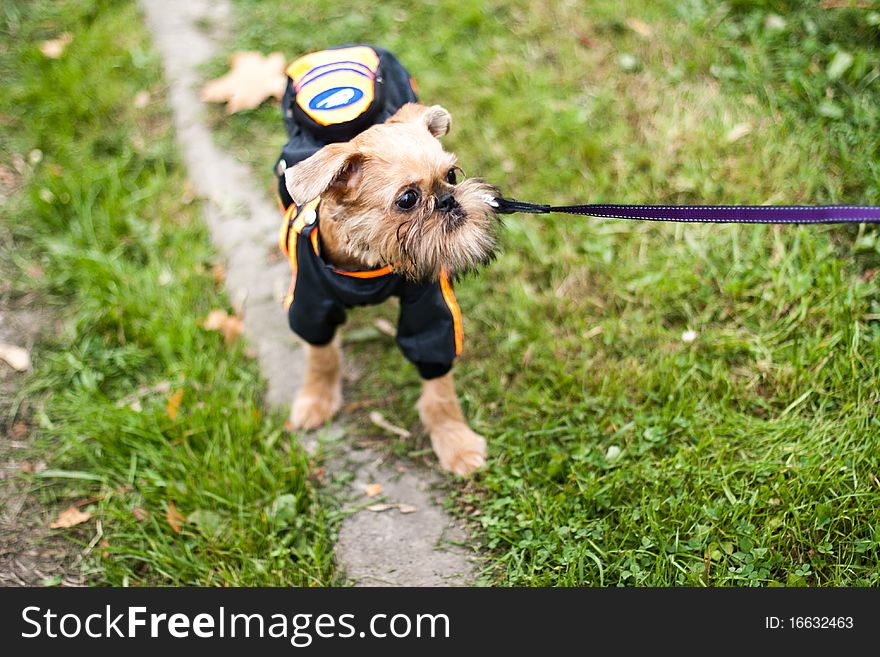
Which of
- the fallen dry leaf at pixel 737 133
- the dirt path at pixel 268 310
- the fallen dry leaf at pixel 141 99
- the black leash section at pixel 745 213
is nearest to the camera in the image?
the black leash section at pixel 745 213

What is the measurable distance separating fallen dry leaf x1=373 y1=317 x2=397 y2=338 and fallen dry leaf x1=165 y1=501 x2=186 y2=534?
148 centimetres

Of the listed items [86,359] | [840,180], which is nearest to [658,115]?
[840,180]

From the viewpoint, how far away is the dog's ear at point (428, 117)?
2.93 m

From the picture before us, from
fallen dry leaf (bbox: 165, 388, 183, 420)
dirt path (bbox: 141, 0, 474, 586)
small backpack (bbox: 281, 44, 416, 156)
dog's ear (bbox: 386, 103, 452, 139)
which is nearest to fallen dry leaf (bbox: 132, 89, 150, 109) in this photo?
dirt path (bbox: 141, 0, 474, 586)

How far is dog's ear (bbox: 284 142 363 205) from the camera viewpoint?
103 inches

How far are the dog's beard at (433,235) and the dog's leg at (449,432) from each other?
84cm

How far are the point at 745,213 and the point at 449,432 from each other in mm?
1726

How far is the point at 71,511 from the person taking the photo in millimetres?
3516

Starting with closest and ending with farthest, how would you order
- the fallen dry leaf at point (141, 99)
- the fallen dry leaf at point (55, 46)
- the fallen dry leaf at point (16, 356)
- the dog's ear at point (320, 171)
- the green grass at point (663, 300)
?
the dog's ear at point (320, 171)
the green grass at point (663, 300)
the fallen dry leaf at point (16, 356)
the fallen dry leaf at point (141, 99)
the fallen dry leaf at point (55, 46)

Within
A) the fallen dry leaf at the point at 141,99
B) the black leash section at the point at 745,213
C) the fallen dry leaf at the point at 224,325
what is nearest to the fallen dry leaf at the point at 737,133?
the black leash section at the point at 745,213

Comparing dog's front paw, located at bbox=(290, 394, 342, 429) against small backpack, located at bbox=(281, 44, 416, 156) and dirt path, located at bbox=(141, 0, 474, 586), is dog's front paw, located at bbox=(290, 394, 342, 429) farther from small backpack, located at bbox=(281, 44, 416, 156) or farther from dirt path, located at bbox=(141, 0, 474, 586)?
small backpack, located at bbox=(281, 44, 416, 156)

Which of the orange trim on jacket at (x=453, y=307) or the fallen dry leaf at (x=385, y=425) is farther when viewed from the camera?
the fallen dry leaf at (x=385, y=425)

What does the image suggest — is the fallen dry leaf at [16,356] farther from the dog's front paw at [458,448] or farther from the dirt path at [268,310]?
the dog's front paw at [458,448]

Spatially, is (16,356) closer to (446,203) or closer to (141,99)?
(141,99)
